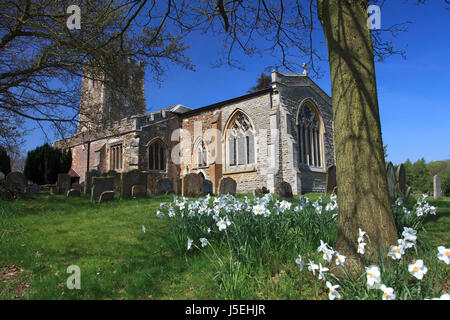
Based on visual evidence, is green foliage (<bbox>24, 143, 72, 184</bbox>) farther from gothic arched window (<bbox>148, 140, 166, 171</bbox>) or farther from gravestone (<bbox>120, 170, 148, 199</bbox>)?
gravestone (<bbox>120, 170, 148, 199</bbox>)

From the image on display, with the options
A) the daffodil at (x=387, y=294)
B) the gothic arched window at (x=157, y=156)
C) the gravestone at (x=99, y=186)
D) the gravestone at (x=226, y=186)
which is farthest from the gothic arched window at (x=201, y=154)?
the daffodil at (x=387, y=294)

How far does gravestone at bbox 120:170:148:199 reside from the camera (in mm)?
10102

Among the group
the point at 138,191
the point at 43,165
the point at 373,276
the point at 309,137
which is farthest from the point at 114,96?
the point at 43,165

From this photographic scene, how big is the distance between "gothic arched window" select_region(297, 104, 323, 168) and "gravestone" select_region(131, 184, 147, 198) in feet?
31.2

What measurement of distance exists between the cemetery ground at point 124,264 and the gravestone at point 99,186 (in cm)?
282

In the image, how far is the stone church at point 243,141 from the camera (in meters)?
15.6

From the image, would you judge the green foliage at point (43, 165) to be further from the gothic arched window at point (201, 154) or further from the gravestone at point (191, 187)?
the gravestone at point (191, 187)

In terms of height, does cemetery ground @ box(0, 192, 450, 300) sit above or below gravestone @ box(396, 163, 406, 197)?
below

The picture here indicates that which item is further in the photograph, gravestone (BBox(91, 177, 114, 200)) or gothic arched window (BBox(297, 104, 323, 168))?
gothic arched window (BBox(297, 104, 323, 168))

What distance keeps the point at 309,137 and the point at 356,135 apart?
49.6 ft

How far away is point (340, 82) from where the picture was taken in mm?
3215

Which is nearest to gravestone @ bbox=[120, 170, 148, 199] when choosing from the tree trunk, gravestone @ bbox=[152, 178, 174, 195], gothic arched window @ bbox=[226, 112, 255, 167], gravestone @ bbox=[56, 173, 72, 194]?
gravestone @ bbox=[152, 178, 174, 195]
